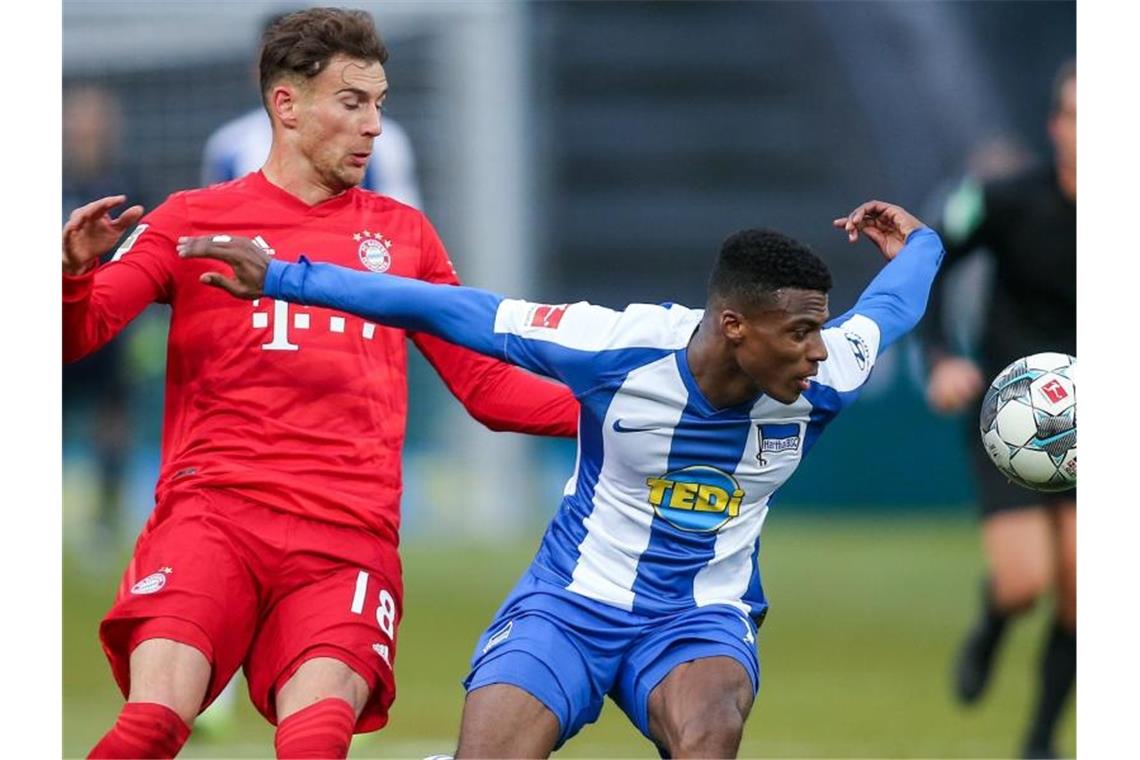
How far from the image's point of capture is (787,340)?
4703 millimetres

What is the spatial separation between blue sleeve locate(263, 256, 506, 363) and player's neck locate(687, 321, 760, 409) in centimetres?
46

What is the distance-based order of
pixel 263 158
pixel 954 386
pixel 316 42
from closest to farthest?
pixel 316 42, pixel 954 386, pixel 263 158

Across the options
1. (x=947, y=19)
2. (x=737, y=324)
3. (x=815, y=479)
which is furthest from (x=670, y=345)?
(x=947, y=19)

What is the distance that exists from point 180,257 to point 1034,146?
49.3ft

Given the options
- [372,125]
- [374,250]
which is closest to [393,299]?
[374,250]

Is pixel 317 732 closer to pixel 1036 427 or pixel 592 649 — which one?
pixel 592 649

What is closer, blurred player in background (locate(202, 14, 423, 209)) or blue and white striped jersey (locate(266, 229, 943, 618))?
blue and white striped jersey (locate(266, 229, 943, 618))

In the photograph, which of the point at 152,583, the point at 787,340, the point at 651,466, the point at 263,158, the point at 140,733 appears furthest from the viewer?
the point at 263,158

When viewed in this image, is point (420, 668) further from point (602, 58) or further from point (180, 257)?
point (602, 58)

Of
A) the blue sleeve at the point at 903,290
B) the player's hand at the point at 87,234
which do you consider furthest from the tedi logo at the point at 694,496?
the player's hand at the point at 87,234

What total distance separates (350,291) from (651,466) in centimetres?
88

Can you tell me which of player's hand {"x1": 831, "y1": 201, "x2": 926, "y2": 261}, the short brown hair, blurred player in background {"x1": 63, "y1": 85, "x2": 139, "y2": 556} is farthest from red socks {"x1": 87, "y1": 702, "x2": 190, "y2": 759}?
blurred player in background {"x1": 63, "y1": 85, "x2": 139, "y2": 556}

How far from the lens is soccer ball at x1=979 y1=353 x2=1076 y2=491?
5453 millimetres

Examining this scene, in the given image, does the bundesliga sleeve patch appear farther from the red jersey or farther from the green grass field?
the green grass field
